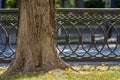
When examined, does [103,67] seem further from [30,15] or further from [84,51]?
[30,15]

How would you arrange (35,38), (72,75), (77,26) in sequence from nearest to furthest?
(72,75)
(35,38)
(77,26)

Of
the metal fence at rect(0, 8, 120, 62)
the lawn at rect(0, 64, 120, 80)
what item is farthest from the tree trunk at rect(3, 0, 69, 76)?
the metal fence at rect(0, 8, 120, 62)

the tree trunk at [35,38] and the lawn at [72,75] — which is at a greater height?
the tree trunk at [35,38]

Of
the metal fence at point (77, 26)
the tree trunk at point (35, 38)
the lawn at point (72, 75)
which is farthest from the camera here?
the metal fence at point (77, 26)

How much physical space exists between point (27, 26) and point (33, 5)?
19.0 inches

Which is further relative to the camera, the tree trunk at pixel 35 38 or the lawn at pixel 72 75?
the tree trunk at pixel 35 38

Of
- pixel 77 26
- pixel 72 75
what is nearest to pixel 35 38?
pixel 72 75

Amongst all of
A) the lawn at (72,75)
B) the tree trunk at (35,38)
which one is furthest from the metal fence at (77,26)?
the tree trunk at (35,38)

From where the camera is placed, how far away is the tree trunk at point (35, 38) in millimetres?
8680

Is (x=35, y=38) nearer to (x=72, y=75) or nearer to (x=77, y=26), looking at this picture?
(x=72, y=75)

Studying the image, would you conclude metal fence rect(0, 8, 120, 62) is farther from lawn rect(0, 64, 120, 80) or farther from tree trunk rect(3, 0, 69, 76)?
tree trunk rect(3, 0, 69, 76)

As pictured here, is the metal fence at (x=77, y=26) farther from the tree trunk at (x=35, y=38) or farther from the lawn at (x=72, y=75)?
the tree trunk at (x=35, y=38)

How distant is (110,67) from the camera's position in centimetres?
1022

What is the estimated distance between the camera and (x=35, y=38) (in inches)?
346
